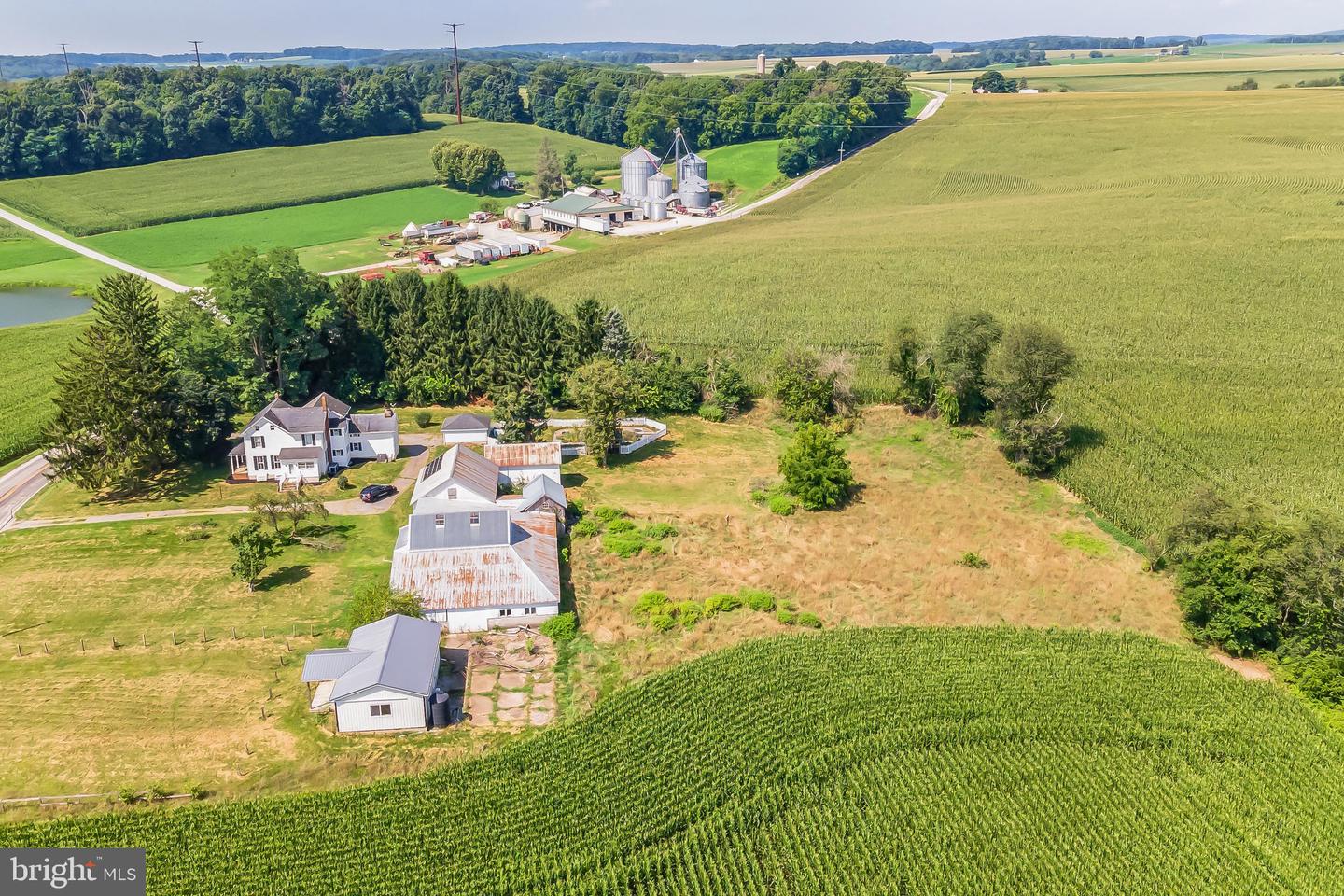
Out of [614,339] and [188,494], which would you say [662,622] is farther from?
[188,494]

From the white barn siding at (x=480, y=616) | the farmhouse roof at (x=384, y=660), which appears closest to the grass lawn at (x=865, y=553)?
the white barn siding at (x=480, y=616)

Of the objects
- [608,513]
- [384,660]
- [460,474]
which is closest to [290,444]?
[460,474]

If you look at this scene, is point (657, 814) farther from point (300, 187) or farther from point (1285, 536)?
point (300, 187)

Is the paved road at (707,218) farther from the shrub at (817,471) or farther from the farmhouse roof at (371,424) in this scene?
the shrub at (817,471)

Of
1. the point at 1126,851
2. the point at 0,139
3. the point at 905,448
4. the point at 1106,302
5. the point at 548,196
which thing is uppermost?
the point at 0,139

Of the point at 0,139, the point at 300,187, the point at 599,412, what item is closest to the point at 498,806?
the point at 599,412

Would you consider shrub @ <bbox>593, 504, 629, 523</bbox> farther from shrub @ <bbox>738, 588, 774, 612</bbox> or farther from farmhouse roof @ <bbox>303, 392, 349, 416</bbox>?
farmhouse roof @ <bbox>303, 392, 349, 416</bbox>
